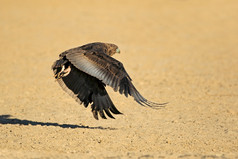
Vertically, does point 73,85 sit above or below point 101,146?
above

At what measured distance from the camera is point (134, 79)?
11414 mm

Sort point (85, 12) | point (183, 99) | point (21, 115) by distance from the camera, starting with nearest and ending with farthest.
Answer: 1. point (21, 115)
2. point (183, 99)
3. point (85, 12)

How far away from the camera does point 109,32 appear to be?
58.5 feet

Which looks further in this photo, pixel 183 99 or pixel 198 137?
pixel 183 99

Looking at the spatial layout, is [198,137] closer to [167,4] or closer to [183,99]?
[183,99]


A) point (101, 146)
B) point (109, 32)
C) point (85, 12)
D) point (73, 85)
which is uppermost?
point (85, 12)

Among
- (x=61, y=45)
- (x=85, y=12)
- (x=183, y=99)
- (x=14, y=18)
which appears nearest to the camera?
(x=183, y=99)

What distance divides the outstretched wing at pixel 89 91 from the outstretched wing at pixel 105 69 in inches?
17.3

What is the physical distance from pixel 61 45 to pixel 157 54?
330 cm

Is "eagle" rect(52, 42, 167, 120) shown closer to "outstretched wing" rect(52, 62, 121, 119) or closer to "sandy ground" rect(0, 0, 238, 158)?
"outstretched wing" rect(52, 62, 121, 119)

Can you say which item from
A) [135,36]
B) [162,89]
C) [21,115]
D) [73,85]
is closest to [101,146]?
[73,85]

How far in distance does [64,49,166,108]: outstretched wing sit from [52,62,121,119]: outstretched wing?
440mm

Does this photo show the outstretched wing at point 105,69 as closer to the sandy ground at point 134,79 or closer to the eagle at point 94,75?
the eagle at point 94,75

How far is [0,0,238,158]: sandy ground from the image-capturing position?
21.0ft
